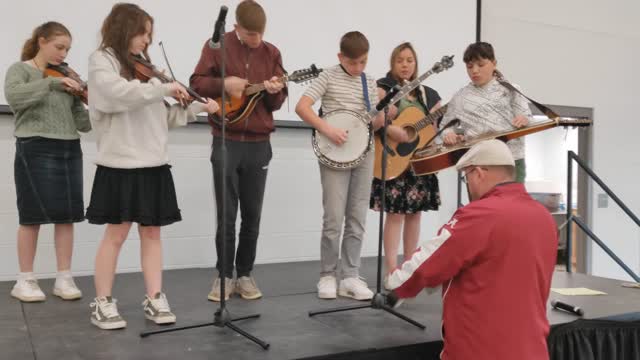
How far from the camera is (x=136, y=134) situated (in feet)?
8.86

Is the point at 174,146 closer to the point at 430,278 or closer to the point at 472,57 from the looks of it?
the point at 472,57

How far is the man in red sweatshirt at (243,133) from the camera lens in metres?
3.15

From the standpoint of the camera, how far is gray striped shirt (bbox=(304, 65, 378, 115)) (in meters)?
3.36

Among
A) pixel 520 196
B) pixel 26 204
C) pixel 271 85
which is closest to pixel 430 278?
pixel 520 196

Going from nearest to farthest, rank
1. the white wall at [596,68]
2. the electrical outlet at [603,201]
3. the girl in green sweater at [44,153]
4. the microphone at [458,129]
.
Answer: the girl in green sweater at [44,153]
the microphone at [458,129]
the white wall at [596,68]
the electrical outlet at [603,201]

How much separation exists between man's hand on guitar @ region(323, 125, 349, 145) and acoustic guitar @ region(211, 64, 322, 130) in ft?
0.95

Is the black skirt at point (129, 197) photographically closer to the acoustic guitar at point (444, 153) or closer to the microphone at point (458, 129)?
the acoustic guitar at point (444, 153)

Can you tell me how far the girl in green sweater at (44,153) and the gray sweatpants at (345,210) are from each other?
1.41 meters

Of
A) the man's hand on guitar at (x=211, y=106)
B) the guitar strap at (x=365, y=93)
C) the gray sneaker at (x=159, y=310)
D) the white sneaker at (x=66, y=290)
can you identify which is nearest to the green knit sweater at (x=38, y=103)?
the white sneaker at (x=66, y=290)

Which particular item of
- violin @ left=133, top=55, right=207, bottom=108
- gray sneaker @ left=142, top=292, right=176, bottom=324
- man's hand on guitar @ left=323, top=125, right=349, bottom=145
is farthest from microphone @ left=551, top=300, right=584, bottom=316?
violin @ left=133, top=55, right=207, bottom=108

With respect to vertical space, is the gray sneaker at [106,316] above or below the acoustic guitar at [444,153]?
below

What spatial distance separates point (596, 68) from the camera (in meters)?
6.85

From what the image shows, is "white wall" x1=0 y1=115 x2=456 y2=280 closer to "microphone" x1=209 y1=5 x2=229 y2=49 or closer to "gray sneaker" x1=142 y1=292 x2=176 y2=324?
"gray sneaker" x1=142 y1=292 x2=176 y2=324

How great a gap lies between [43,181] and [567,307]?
2.91m
